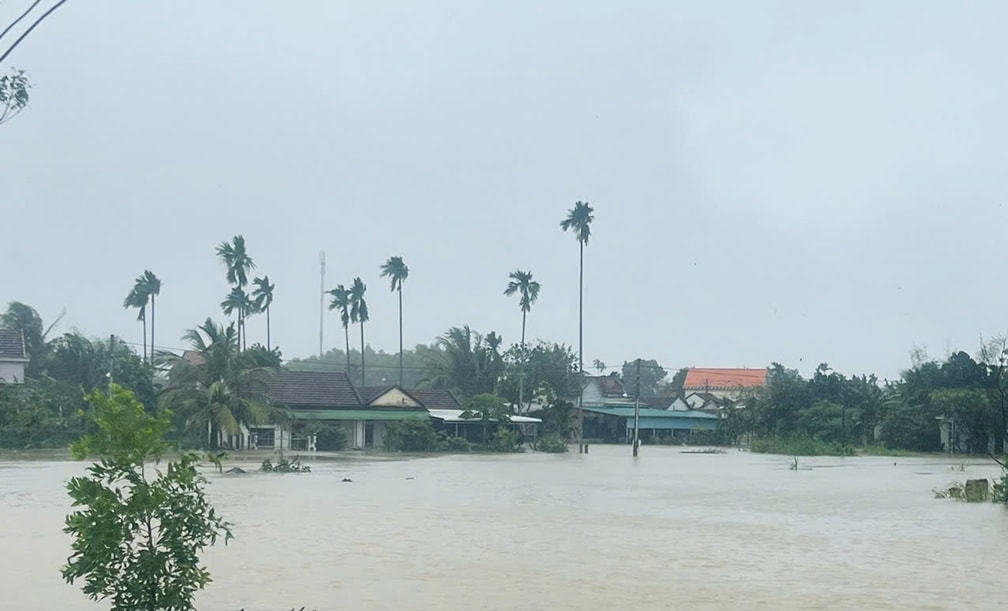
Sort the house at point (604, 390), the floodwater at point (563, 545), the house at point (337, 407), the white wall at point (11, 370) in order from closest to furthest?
1. the floodwater at point (563, 545)
2. the house at point (337, 407)
3. the white wall at point (11, 370)
4. the house at point (604, 390)

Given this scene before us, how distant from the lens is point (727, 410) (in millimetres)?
73188

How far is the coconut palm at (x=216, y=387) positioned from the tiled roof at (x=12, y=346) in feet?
33.5

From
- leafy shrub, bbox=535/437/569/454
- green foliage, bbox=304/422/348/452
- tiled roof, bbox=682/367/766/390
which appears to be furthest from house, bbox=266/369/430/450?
tiled roof, bbox=682/367/766/390

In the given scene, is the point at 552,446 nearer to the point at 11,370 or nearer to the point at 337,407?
the point at 337,407

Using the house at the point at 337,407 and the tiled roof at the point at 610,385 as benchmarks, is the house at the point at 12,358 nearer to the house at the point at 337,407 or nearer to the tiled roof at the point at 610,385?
the house at the point at 337,407

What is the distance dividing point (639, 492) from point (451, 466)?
13348 mm

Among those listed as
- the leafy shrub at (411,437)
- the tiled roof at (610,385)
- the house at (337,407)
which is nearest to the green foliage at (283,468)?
the house at (337,407)

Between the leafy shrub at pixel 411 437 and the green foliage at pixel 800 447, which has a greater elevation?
the leafy shrub at pixel 411 437

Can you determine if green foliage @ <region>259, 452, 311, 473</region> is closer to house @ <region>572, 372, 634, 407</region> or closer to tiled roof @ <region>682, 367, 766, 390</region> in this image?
house @ <region>572, 372, 634, 407</region>

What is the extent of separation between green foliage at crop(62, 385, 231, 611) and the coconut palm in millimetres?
39782

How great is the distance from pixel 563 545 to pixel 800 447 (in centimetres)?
4431

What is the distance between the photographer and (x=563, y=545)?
60.4 feet

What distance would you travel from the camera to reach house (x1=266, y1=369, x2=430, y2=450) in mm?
54156

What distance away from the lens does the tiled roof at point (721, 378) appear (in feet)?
339
